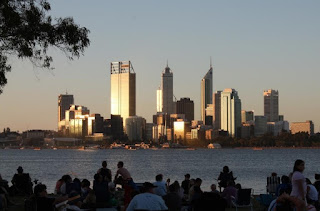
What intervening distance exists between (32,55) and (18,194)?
7887 millimetres

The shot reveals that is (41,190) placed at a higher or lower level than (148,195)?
lower

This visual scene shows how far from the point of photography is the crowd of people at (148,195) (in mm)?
9711

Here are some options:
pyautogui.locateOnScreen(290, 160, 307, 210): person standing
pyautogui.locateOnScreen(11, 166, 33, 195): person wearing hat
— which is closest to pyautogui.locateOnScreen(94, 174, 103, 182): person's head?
pyautogui.locateOnScreen(11, 166, 33, 195): person wearing hat

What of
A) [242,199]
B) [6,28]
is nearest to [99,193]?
[242,199]

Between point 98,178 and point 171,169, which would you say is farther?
point 171,169

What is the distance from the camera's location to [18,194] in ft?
79.0

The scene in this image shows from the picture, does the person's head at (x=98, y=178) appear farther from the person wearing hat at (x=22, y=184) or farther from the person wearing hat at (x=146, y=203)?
the person wearing hat at (x=146, y=203)

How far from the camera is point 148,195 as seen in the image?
10.6m

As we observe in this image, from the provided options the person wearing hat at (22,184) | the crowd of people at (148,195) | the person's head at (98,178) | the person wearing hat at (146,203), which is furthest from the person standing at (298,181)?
the person wearing hat at (22,184)

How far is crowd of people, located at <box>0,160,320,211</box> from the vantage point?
9711 mm

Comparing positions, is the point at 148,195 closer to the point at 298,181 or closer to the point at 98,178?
the point at 298,181

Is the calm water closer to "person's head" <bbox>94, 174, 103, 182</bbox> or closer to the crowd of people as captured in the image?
the crowd of people

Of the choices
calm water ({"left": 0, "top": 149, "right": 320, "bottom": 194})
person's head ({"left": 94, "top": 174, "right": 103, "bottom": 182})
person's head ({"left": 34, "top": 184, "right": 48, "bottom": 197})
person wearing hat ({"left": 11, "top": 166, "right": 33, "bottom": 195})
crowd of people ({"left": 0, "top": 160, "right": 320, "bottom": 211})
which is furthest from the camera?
calm water ({"left": 0, "top": 149, "right": 320, "bottom": 194})

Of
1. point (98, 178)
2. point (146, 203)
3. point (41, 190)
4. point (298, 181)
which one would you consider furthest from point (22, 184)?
point (146, 203)
